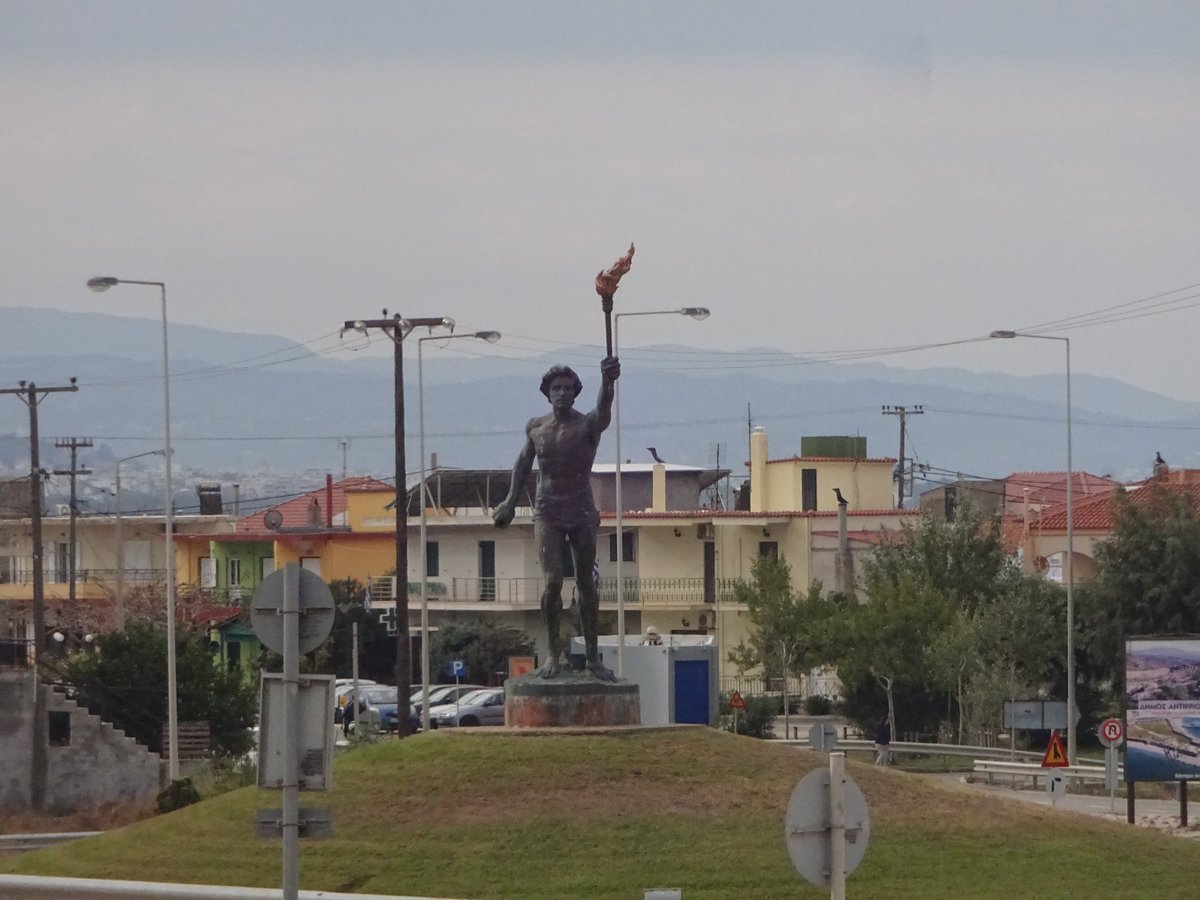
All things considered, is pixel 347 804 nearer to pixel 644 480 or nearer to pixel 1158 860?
pixel 1158 860

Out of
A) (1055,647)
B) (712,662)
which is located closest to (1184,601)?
(1055,647)

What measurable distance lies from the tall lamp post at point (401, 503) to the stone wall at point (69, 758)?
4804 millimetres

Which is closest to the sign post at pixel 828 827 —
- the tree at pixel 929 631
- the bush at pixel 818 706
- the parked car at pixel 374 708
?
the tree at pixel 929 631

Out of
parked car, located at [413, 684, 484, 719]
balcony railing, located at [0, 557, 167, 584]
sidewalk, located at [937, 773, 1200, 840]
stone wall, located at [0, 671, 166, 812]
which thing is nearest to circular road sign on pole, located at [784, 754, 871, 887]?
sidewalk, located at [937, 773, 1200, 840]

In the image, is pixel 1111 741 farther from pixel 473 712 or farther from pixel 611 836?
pixel 473 712

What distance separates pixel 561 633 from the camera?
25797mm

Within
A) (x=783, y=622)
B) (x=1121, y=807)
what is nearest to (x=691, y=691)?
(x=1121, y=807)

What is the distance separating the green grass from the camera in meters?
21.2

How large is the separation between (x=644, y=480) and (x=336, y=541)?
1151 centimetres

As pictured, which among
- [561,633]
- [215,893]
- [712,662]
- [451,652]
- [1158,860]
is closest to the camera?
[215,893]

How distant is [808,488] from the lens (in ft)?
294

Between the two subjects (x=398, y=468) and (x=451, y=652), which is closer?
(x=398, y=468)

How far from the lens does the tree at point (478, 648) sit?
75250 millimetres

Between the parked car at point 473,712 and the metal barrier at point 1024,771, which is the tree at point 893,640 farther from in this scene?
the metal barrier at point 1024,771
